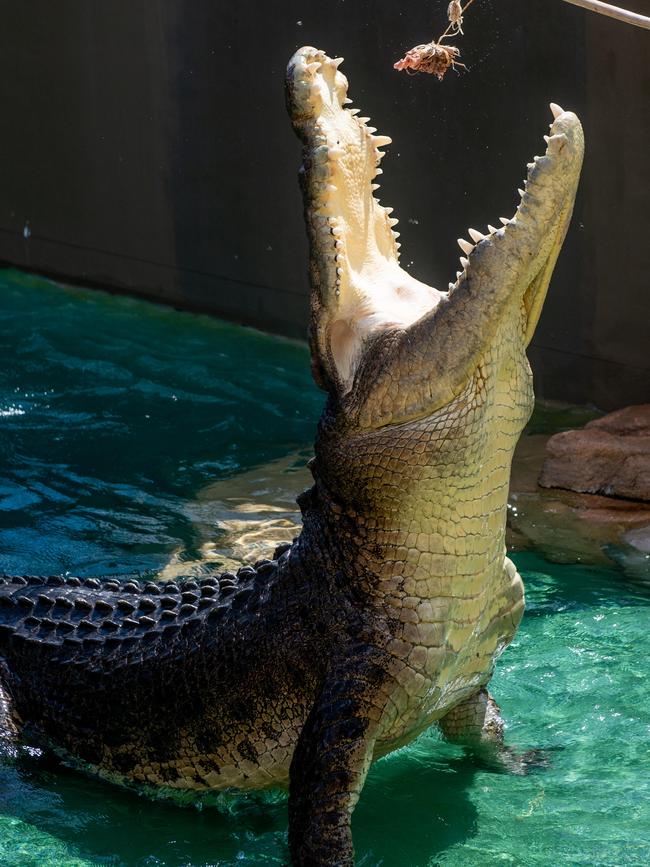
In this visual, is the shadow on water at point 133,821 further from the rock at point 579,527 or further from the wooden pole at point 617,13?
the wooden pole at point 617,13

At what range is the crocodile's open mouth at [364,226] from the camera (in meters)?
3.17

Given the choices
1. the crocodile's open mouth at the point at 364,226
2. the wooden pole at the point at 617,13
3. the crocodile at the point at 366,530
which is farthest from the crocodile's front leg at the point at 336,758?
the wooden pole at the point at 617,13

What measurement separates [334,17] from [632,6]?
7.78 feet

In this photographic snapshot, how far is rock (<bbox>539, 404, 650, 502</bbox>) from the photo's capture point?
6.24m

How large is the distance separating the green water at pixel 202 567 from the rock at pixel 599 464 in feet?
2.50

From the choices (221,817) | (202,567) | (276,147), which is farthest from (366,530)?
(276,147)

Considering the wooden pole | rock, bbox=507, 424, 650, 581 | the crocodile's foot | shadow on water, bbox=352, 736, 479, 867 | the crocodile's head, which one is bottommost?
shadow on water, bbox=352, 736, 479, 867

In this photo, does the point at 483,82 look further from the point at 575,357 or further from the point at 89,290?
the point at 89,290

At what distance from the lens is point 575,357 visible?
7.73 metres

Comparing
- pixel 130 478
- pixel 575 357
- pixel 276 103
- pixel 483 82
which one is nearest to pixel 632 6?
pixel 483 82

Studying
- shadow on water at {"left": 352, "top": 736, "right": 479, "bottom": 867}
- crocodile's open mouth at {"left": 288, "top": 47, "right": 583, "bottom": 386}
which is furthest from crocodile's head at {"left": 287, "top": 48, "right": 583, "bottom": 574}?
shadow on water at {"left": 352, "top": 736, "right": 479, "bottom": 867}

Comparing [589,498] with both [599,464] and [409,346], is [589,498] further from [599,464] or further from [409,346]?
[409,346]

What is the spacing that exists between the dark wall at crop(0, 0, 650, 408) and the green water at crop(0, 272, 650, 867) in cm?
53

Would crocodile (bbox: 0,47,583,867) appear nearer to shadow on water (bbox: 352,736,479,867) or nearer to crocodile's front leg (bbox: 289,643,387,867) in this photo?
crocodile's front leg (bbox: 289,643,387,867)
